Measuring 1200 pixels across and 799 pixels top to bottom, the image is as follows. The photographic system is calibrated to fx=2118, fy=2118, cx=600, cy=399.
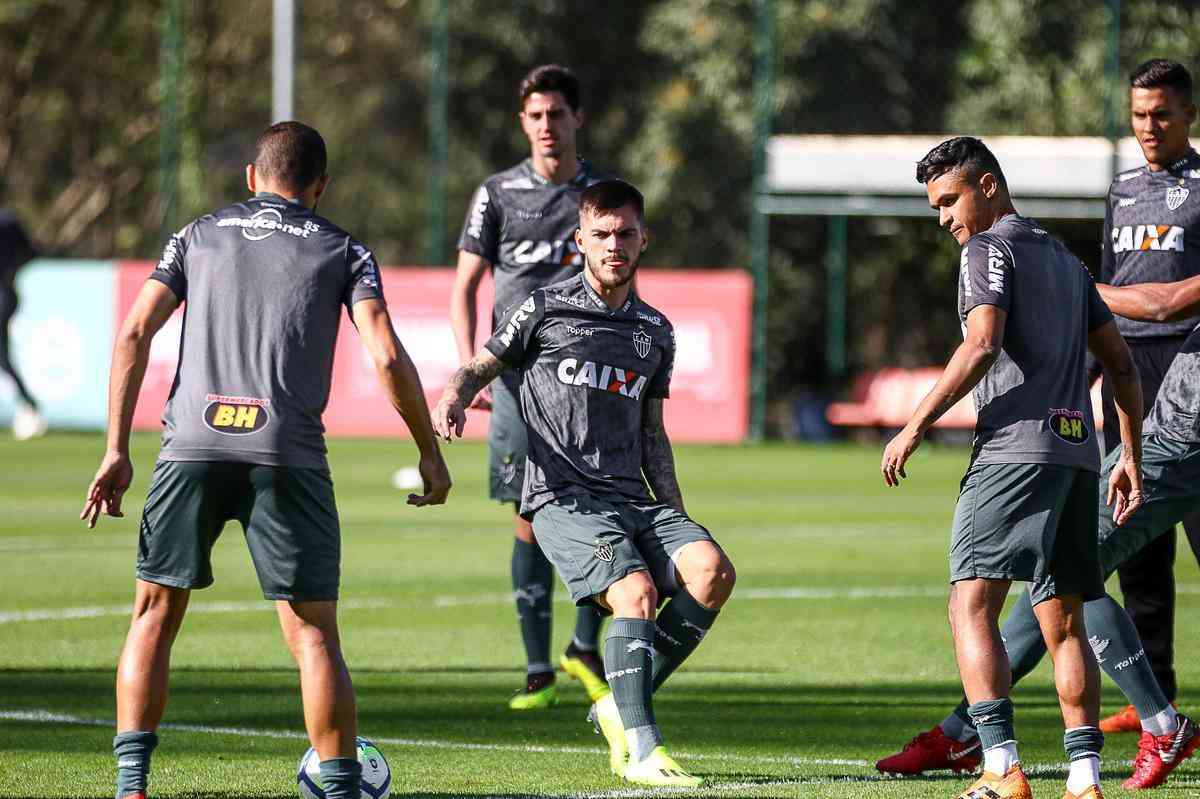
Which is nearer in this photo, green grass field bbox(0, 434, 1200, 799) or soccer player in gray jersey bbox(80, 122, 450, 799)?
soccer player in gray jersey bbox(80, 122, 450, 799)

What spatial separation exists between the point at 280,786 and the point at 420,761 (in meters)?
0.63

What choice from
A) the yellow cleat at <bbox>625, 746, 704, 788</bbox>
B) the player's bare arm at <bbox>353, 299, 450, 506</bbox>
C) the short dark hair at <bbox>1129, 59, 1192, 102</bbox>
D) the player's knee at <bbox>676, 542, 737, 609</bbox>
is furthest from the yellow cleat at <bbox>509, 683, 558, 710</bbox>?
the short dark hair at <bbox>1129, 59, 1192, 102</bbox>

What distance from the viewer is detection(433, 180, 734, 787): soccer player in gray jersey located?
6824 mm

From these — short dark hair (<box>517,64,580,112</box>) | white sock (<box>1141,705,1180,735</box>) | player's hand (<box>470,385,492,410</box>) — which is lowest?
white sock (<box>1141,705,1180,735</box>)

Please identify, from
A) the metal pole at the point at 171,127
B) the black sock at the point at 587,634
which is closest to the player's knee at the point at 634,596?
the black sock at the point at 587,634

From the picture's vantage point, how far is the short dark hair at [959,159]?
6336 mm

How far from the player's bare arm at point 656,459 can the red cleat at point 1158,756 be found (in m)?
1.70

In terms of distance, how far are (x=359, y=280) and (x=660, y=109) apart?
92.9 ft

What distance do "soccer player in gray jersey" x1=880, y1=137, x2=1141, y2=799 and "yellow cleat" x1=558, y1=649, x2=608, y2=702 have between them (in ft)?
8.37

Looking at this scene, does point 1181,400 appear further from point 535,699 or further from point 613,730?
point 535,699

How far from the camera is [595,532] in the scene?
6883mm

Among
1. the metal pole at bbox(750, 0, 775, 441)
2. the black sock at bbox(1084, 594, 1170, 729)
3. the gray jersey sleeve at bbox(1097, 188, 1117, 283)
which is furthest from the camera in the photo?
the metal pole at bbox(750, 0, 775, 441)

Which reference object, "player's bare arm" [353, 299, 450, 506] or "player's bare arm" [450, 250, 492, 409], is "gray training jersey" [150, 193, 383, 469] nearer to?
"player's bare arm" [353, 299, 450, 506]

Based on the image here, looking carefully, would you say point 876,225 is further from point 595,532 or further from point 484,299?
point 595,532
